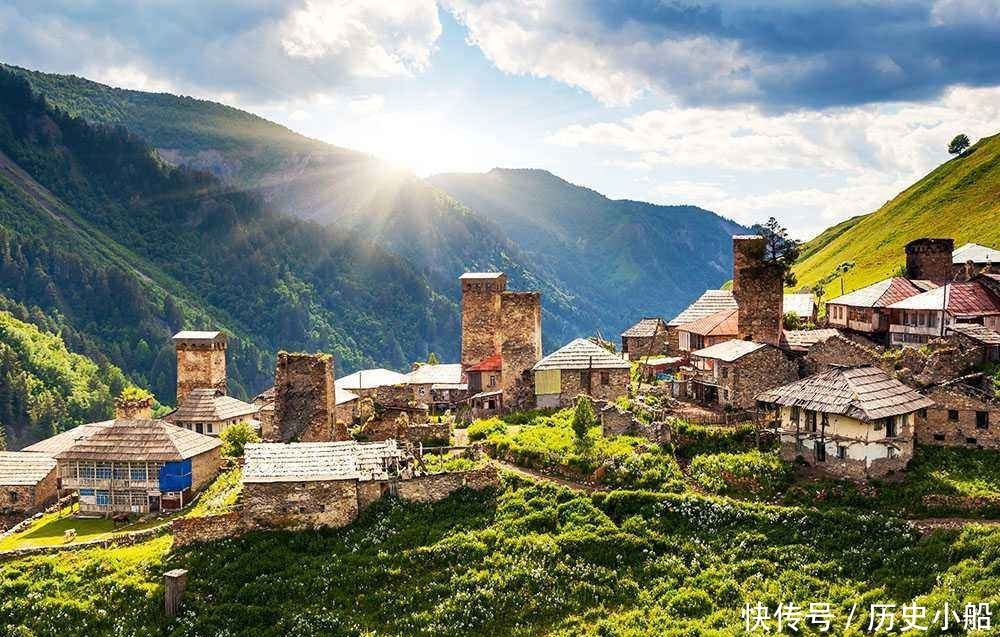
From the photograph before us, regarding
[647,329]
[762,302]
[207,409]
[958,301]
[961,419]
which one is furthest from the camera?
[647,329]

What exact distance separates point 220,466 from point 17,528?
10.2 meters

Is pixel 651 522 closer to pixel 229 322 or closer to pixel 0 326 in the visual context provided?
pixel 0 326

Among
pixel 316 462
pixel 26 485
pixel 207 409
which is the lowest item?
pixel 26 485

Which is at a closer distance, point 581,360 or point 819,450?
point 819,450

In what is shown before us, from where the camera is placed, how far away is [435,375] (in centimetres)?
5716

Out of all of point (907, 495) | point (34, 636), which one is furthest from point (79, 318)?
point (907, 495)

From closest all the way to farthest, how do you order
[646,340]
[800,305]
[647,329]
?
1. [800,305]
2. [646,340]
3. [647,329]

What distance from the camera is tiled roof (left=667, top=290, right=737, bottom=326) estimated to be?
57256 mm

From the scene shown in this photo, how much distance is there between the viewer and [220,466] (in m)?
46.5

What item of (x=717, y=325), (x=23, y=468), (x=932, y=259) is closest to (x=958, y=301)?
(x=932, y=259)

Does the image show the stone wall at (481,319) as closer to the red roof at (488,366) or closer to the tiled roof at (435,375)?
the red roof at (488,366)

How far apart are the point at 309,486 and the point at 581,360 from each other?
1904cm

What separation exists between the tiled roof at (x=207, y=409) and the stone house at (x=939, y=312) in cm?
4389

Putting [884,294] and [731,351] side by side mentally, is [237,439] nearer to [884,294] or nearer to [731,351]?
[731,351]
